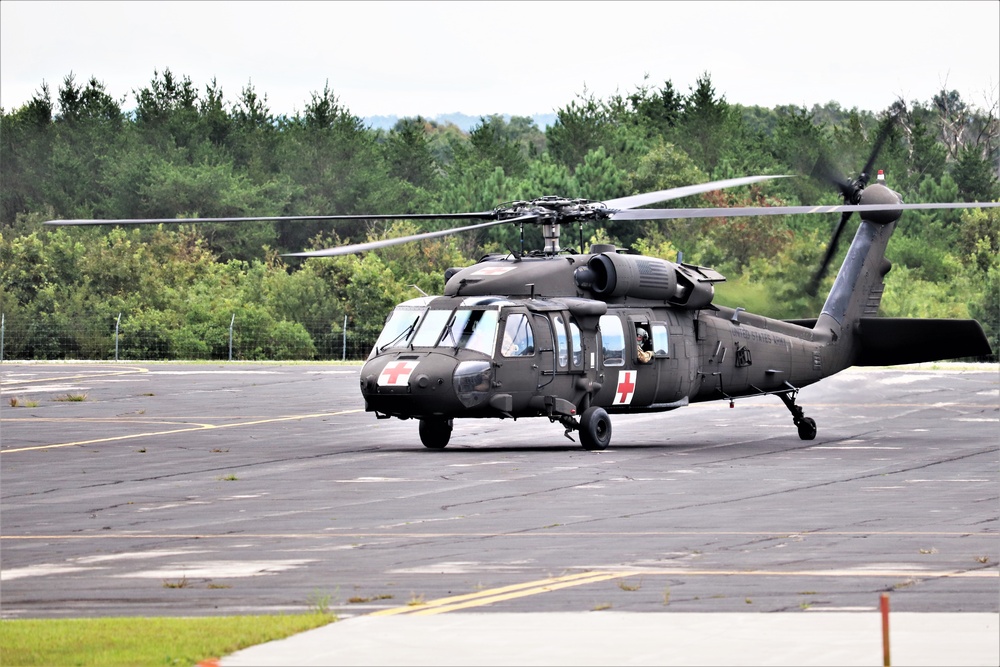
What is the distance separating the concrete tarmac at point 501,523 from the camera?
11672mm

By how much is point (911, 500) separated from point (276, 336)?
160ft

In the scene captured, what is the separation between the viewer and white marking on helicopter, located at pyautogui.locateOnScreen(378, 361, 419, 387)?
24166mm

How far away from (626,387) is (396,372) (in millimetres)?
4480

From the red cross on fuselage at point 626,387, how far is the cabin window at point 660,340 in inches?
27.5

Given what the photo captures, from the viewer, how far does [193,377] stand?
50.6m

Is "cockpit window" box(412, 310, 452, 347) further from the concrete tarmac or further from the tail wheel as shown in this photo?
the tail wheel

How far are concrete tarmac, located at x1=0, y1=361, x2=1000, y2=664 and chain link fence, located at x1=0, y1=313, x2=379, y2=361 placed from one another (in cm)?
3115

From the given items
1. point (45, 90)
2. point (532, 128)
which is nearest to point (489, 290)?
point (45, 90)

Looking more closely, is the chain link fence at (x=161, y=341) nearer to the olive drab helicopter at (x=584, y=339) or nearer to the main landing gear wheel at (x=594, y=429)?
the olive drab helicopter at (x=584, y=339)

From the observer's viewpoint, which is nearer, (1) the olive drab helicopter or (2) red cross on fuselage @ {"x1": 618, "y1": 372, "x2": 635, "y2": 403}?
(1) the olive drab helicopter

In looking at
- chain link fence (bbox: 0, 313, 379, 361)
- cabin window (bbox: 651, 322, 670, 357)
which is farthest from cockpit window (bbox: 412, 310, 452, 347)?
chain link fence (bbox: 0, 313, 379, 361)

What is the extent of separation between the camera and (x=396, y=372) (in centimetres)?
2431

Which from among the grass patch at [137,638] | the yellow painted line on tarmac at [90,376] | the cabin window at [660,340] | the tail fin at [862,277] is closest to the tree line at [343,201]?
the yellow painted line on tarmac at [90,376]

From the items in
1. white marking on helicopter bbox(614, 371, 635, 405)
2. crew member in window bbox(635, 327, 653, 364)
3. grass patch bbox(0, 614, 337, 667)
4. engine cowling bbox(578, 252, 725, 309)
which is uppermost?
engine cowling bbox(578, 252, 725, 309)
